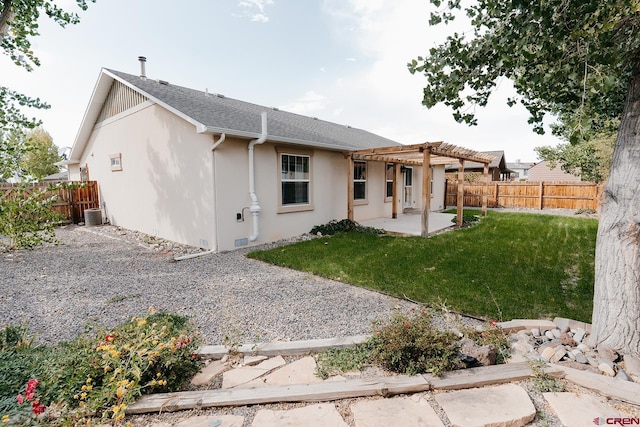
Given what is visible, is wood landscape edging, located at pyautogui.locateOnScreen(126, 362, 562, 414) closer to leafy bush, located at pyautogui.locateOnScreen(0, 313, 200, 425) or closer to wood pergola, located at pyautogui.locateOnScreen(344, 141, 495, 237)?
leafy bush, located at pyautogui.locateOnScreen(0, 313, 200, 425)

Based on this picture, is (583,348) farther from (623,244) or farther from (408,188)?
(408,188)

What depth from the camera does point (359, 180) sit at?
37.0ft

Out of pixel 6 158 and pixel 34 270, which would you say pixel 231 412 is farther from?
pixel 34 270

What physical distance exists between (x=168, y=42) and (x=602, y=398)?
11806 millimetres

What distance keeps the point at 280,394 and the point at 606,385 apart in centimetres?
227

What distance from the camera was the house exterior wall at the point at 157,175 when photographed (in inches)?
288

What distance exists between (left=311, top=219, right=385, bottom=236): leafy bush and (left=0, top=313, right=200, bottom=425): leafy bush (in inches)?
272

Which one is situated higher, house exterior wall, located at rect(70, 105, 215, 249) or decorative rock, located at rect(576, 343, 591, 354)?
house exterior wall, located at rect(70, 105, 215, 249)

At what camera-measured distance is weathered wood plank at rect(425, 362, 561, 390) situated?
7.34 feet

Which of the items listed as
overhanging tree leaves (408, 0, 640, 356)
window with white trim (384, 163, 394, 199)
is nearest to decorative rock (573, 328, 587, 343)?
overhanging tree leaves (408, 0, 640, 356)

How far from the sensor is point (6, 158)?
4.47 m

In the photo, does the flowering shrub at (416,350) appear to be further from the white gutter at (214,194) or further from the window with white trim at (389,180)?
the window with white trim at (389,180)

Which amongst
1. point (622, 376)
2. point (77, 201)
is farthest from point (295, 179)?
point (77, 201)

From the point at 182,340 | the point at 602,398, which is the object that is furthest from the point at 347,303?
the point at 602,398
